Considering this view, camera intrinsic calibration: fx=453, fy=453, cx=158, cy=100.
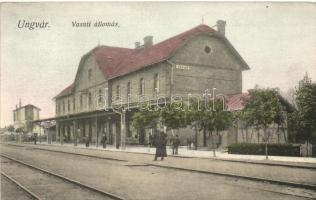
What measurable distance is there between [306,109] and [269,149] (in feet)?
10.3

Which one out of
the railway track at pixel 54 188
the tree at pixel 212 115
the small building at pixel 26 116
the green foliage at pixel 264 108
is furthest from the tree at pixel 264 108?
the small building at pixel 26 116

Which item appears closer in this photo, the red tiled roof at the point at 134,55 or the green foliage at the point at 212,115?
the green foliage at the point at 212,115

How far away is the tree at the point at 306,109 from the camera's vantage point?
20.1 meters

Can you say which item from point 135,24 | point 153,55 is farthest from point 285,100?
point 135,24

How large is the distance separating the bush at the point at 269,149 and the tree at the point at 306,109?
866 millimetres

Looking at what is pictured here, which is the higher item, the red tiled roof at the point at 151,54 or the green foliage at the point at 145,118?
the red tiled roof at the point at 151,54

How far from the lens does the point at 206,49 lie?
1335 inches

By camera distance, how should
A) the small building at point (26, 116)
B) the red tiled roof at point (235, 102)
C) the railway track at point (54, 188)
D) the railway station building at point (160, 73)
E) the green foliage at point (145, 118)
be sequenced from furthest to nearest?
1. the small building at point (26, 116)
2. the railway station building at point (160, 73)
3. the green foliage at point (145, 118)
4. the red tiled roof at point (235, 102)
5. the railway track at point (54, 188)

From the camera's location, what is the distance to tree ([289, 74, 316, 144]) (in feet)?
65.8

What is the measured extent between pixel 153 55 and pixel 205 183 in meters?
24.7

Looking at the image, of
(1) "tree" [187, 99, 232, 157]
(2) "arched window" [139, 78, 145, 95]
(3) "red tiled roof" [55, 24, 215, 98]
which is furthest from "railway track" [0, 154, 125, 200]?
(2) "arched window" [139, 78, 145, 95]

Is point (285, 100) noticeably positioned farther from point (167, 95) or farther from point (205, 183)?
point (205, 183)

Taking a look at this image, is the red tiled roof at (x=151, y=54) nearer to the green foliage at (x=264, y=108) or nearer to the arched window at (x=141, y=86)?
the arched window at (x=141, y=86)

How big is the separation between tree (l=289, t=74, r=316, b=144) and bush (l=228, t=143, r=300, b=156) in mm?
866
